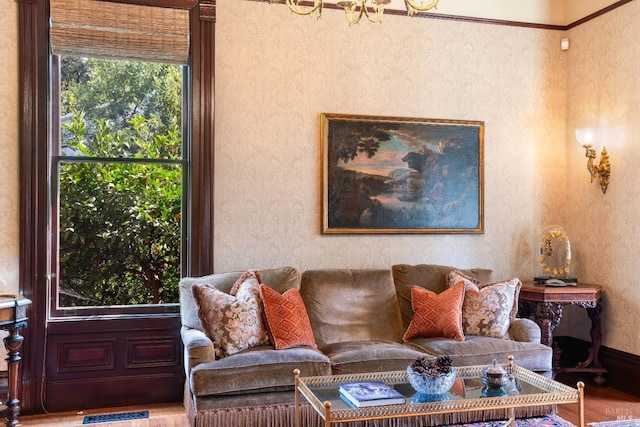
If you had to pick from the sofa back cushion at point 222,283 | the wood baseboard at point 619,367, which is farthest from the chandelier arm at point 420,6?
the wood baseboard at point 619,367

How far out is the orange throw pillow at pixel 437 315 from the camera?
13.8ft

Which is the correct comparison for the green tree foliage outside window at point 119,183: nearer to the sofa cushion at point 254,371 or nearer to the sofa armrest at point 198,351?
the sofa armrest at point 198,351

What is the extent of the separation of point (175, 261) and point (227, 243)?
41cm

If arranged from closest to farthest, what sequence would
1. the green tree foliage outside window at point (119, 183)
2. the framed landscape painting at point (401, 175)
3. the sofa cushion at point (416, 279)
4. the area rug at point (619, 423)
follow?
the area rug at point (619, 423), the green tree foliage outside window at point (119, 183), the sofa cushion at point (416, 279), the framed landscape painting at point (401, 175)

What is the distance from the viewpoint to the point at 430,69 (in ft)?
16.7

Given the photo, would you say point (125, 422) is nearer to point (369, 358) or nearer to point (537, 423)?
point (369, 358)

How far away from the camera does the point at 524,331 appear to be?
426 cm

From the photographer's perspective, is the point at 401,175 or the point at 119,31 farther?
the point at 401,175

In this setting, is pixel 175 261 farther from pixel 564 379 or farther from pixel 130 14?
pixel 564 379

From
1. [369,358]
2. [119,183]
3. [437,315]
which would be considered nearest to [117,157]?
[119,183]

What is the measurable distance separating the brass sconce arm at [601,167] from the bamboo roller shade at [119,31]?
129 inches

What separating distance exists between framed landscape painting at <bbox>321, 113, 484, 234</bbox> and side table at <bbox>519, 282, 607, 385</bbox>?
0.75m

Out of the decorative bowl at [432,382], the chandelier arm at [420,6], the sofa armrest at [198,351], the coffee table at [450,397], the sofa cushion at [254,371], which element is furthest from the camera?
the sofa armrest at [198,351]

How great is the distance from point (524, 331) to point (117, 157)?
123 inches
